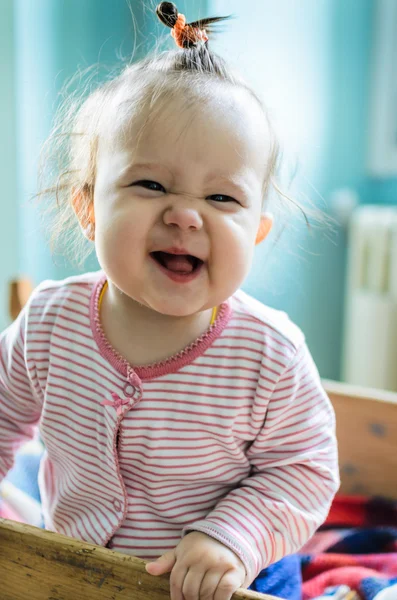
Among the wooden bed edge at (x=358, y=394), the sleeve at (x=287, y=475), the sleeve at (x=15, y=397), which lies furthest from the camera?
the wooden bed edge at (x=358, y=394)

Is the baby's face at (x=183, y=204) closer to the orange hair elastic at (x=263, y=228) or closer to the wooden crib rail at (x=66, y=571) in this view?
the orange hair elastic at (x=263, y=228)

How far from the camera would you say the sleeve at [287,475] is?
25.5 inches

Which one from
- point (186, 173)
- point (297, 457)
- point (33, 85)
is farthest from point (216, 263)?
point (33, 85)

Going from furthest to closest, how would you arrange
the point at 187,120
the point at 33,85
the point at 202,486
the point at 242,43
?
the point at 33,85
the point at 242,43
the point at 202,486
the point at 187,120

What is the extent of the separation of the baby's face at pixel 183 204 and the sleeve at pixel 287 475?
0.13m

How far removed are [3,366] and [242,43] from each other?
885 mm

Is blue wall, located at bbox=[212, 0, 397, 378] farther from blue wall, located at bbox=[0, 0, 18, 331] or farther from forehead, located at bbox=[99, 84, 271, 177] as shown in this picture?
forehead, located at bbox=[99, 84, 271, 177]

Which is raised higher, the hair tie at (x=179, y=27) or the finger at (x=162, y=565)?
the hair tie at (x=179, y=27)

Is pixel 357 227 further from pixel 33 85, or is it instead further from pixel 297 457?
pixel 297 457

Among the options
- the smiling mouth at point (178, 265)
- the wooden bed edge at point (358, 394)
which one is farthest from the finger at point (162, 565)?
the wooden bed edge at point (358, 394)

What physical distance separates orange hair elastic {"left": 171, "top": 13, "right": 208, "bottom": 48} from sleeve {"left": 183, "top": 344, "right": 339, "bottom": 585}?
332 millimetres

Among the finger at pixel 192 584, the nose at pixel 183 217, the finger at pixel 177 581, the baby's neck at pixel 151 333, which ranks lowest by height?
the finger at pixel 192 584

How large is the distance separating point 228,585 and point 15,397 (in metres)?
0.34

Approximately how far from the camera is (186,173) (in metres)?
0.60
